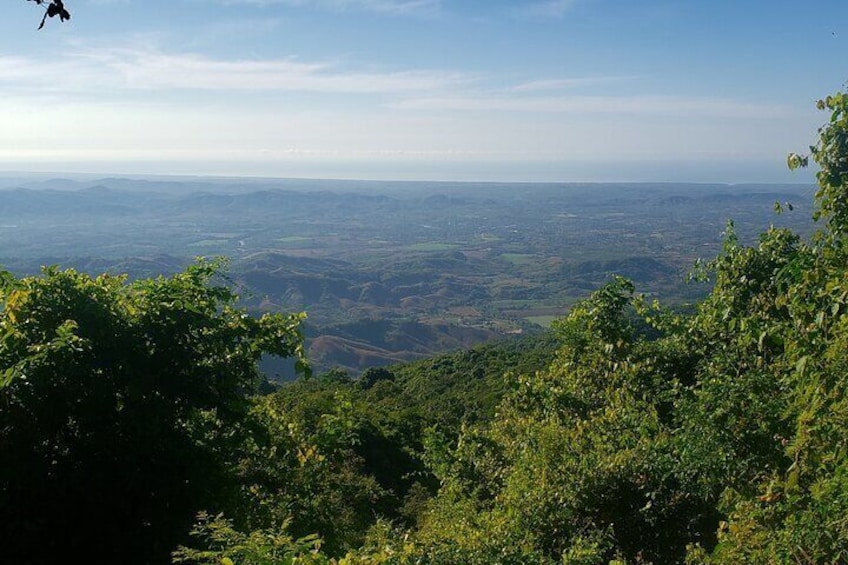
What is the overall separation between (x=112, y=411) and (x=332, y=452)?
2468 mm

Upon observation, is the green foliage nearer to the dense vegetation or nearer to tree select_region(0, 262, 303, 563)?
the dense vegetation

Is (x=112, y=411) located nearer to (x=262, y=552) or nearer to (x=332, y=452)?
(x=332, y=452)

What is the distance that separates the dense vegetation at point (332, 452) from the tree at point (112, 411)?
16 millimetres

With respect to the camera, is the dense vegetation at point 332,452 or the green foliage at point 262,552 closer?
the green foliage at point 262,552

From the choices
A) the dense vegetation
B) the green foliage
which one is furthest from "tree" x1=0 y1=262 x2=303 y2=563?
the green foliage

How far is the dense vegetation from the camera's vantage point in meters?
4.47

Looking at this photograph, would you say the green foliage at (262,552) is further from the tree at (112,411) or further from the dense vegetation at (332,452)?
the tree at (112,411)

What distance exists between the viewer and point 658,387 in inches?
390

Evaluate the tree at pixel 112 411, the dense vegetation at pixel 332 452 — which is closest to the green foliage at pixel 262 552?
the dense vegetation at pixel 332 452

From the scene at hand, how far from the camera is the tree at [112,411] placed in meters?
5.07

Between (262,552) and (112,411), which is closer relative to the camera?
(262,552)

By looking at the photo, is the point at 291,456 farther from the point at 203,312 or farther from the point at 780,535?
the point at 780,535

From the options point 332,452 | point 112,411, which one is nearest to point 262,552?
point 112,411

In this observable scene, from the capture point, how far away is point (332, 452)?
710 cm
